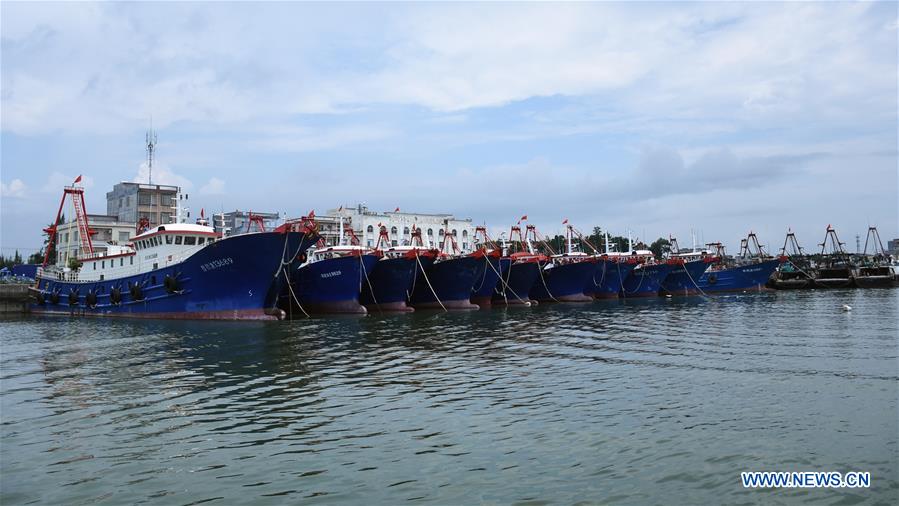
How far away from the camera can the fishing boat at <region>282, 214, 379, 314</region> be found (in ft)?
133

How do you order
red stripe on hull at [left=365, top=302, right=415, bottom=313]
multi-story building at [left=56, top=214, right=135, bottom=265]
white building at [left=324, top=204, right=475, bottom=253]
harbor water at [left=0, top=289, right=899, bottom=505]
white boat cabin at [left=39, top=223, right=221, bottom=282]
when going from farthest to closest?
white building at [left=324, top=204, right=475, bottom=253] < multi-story building at [left=56, top=214, right=135, bottom=265] < red stripe on hull at [left=365, top=302, right=415, bottom=313] < white boat cabin at [left=39, top=223, right=221, bottom=282] < harbor water at [left=0, top=289, right=899, bottom=505]

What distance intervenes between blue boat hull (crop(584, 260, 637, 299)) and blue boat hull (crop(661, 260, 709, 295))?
641 cm

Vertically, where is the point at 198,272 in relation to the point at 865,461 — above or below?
above

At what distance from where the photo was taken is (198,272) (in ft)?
117

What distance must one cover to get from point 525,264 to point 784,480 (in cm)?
4379

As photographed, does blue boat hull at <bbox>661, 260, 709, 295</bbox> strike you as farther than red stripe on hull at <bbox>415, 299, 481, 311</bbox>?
Yes

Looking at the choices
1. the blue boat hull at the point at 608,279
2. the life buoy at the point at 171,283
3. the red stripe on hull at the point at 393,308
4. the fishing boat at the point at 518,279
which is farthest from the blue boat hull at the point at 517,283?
the life buoy at the point at 171,283

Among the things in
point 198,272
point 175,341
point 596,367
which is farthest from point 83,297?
point 596,367

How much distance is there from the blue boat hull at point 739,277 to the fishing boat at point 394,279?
41095 millimetres

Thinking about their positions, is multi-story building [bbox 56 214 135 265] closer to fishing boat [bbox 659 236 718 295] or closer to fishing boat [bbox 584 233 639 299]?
fishing boat [bbox 584 233 639 299]

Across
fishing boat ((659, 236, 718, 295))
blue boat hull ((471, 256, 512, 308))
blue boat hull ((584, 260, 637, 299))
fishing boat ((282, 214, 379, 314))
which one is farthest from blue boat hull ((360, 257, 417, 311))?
fishing boat ((659, 236, 718, 295))

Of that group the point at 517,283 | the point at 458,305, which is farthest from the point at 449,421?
the point at 517,283

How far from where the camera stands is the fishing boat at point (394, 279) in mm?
43969

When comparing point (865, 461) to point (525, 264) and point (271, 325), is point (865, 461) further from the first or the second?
point (525, 264)
